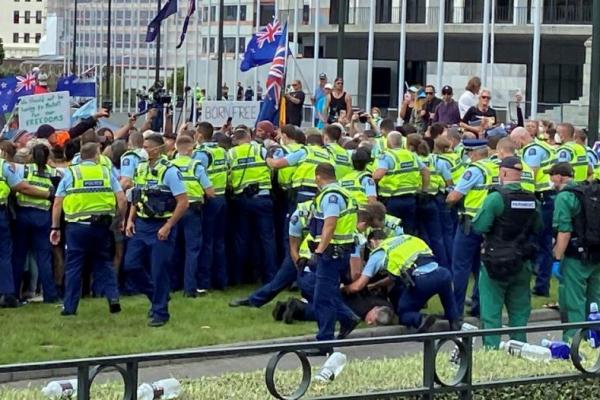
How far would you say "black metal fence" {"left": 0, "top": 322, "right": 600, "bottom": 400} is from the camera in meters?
6.11

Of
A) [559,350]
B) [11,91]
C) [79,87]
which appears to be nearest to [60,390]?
[559,350]

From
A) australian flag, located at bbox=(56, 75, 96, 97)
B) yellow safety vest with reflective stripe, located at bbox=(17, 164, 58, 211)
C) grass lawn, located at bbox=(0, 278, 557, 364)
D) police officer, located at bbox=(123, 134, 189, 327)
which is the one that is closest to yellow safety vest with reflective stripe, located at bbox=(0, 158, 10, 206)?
yellow safety vest with reflective stripe, located at bbox=(17, 164, 58, 211)

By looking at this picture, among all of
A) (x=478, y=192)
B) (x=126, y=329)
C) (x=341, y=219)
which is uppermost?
(x=478, y=192)

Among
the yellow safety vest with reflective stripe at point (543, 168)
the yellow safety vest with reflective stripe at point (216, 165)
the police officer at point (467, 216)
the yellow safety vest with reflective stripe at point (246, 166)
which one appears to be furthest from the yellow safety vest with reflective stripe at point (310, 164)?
the yellow safety vest with reflective stripe at point (543, 168)

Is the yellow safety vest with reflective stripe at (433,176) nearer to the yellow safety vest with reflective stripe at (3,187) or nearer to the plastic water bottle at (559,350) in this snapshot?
the yellow safety vest with reflective stripe at (3,187)

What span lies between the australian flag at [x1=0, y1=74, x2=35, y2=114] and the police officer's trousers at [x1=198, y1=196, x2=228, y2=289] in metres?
7.51

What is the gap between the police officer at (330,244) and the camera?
11.7m

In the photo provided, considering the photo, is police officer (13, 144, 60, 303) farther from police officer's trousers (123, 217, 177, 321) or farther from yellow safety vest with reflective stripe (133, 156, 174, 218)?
yellow safety vest with reflective stripe (133, 156, 174, 218)

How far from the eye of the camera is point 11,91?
72.7 feet

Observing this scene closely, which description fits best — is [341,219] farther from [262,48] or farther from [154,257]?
[262,48]

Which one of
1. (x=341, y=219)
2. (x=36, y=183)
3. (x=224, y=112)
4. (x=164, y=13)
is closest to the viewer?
(x=341, y=219)

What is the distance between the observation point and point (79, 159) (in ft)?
43.5

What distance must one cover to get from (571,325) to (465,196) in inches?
234

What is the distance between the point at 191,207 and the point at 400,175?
93.4 inches
